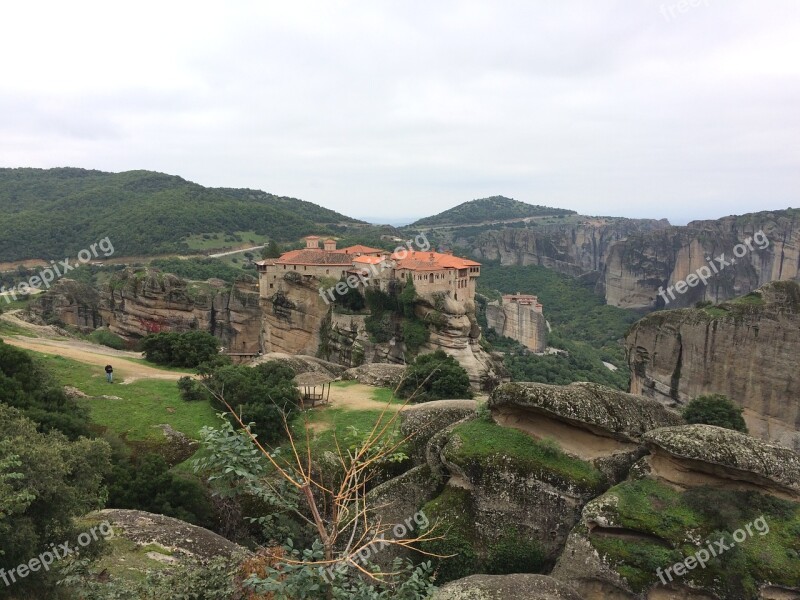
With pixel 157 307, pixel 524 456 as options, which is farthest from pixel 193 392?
pixel 157 307

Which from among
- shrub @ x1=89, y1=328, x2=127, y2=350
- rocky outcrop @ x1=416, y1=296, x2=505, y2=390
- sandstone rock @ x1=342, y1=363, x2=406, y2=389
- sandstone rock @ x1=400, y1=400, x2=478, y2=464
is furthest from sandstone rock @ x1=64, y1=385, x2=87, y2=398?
rocky outcrop @ x1=416, y1=296, x2=505, y2=390

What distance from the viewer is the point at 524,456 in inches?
529

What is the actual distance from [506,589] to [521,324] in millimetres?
65722

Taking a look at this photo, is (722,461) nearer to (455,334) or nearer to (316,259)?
(455,334)

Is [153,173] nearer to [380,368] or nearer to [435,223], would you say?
[435,223]

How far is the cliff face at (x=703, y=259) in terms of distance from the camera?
7519 cm

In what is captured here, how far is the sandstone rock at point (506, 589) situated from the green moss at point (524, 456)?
3272 mm

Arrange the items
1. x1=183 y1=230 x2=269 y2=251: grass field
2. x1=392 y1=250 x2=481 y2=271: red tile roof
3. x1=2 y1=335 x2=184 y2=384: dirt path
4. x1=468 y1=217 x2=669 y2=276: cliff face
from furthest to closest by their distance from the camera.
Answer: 1. x1=468 y1=217 x2=669 y2=276: cliff face
2. x1=183 y1=230 x2=269 y2=251: grass field
3. x1=392 y1=250 x2=481 y2=271: red tile roof
4. x1=2 y1=335 x2=184 y2=384: dirt path

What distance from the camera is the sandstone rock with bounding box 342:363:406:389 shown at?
25.2m

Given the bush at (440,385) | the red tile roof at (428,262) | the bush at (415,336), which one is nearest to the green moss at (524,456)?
the bush at (440,385)

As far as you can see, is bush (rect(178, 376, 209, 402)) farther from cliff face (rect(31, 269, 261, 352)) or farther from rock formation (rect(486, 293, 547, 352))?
rock formation (rect(486, 293, 547, 352))

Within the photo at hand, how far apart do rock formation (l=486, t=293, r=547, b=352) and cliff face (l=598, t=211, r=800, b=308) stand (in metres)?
26.4

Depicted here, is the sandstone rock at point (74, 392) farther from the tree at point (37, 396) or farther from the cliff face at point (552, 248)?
the cliff face at point (552, 248)

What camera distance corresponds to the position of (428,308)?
1574 inches
